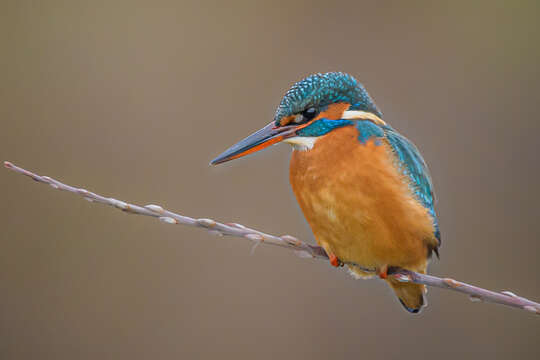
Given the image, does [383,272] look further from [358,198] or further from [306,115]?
[306,115]

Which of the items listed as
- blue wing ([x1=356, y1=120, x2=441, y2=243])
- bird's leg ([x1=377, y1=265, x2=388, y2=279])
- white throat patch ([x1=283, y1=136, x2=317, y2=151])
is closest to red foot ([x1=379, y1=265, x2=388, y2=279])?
bird's leg ([x1=377, y1=265, x2=388, y2=279])

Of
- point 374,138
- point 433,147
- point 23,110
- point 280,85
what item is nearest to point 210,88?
point 280,85

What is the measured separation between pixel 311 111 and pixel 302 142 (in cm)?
6

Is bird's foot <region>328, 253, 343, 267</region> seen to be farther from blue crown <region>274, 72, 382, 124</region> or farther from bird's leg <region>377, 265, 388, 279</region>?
blue crown <region>274, 72, 382, 124</region>

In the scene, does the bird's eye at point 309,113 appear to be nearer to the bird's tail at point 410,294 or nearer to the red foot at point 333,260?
the red foot at point 333,260

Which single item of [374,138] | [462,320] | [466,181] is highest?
[374,138]

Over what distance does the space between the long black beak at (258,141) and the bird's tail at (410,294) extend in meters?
0.40

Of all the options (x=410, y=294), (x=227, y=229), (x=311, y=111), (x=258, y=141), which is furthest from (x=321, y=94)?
(x=410, y=294)

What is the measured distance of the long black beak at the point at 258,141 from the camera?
0.77 metres

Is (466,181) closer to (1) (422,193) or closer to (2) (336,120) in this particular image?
(1) (422,193)

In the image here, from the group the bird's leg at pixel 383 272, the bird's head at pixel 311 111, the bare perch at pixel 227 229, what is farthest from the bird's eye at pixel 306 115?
the bird's leg at pixel 383 272

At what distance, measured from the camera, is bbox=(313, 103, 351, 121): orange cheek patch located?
2.83 feet

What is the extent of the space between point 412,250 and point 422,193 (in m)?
0.11

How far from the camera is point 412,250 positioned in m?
0.94
